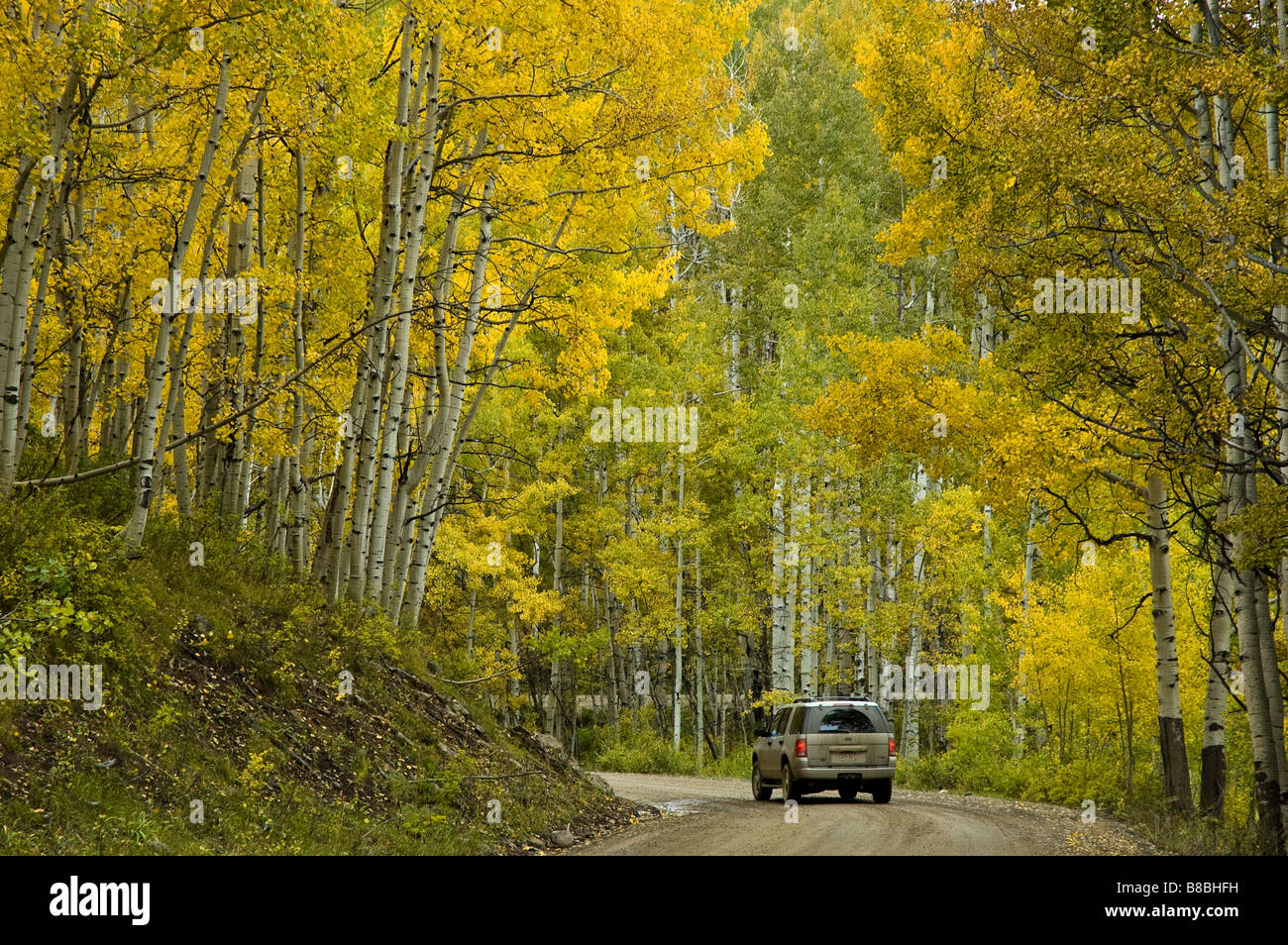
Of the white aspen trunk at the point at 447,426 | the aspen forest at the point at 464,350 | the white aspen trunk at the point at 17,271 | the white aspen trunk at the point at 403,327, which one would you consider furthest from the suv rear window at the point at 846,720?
the white aspen trunk at the point at 17,271

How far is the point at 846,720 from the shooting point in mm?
17516

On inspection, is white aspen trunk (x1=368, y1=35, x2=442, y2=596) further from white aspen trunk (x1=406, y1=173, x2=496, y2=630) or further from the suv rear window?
the suv rear window

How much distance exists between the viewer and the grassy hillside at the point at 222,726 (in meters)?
7.45

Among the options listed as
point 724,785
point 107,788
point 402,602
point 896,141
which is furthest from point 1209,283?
point 724,785

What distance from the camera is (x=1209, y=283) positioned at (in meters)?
9.99

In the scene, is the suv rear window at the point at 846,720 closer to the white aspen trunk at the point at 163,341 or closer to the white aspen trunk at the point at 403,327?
the white aspen trunk at the point at 403,327

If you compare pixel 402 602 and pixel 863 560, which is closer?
pixel 402 602

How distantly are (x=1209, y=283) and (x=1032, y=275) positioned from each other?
10.0 ft

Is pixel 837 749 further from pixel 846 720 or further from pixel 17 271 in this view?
pixel 17 271

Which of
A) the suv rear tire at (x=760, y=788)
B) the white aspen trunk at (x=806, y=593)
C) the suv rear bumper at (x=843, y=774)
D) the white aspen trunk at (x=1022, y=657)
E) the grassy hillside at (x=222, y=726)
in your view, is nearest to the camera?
the grassy hillside at (x=222, y=726)

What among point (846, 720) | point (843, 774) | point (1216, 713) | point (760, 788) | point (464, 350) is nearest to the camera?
point (1216, 713)

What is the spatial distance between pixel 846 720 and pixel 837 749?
0.46 m

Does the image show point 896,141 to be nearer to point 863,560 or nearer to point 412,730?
point 412,730

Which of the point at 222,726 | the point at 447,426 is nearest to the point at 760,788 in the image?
the point at 447,426
